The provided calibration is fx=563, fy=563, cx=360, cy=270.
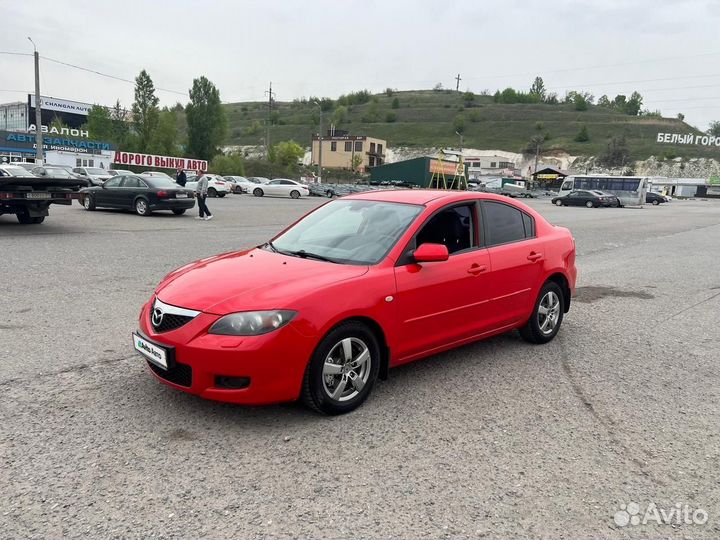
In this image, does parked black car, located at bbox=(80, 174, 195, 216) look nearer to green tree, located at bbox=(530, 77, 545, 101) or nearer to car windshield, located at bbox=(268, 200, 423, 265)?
car windshield, located at bbox=(268, 200, 423, 265)

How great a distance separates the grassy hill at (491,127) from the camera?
396 ft

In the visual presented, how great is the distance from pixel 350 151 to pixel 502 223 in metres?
107

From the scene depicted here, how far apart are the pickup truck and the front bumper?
10990 millimetres

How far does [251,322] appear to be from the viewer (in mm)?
3445

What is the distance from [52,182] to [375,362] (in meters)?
11.6

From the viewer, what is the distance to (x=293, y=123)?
6147 inches

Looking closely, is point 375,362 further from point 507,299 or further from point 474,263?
point 507,299

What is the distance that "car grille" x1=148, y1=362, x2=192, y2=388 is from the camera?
3.52 m

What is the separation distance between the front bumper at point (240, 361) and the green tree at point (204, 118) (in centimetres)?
8252

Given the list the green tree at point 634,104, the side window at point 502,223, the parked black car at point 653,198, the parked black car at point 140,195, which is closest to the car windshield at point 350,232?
the side window at point 502,223

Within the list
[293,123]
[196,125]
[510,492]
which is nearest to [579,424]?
[510,492]

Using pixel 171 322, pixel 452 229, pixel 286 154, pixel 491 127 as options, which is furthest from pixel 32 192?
pixel 491 127

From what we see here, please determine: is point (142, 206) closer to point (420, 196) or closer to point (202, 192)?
point (202, 192)

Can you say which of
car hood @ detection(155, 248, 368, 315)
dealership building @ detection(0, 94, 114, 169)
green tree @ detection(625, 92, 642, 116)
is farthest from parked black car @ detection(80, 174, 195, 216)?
green tree @ detection(625, 92, 642, 116)
